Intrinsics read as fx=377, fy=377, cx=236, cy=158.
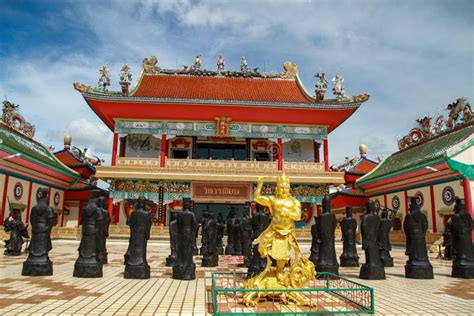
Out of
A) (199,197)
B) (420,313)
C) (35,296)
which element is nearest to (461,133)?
(199,197)

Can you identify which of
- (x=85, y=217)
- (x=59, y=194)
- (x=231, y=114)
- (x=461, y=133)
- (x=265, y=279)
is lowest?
(x=265, y=279)

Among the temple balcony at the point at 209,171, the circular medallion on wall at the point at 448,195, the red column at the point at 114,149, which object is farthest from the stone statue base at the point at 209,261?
the red column at the point at 114,149

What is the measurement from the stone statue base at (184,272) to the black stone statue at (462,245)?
6476 mm

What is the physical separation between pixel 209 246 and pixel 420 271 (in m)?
5.95

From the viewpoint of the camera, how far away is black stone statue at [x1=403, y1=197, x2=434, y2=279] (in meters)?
9.04

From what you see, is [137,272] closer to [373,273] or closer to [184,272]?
[184,272]

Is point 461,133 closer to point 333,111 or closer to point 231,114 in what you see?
point 333,111

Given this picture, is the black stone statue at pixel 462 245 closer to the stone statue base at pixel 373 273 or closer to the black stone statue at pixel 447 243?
the stone statue base at pixel 373 273

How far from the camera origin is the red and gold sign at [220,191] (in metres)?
22.8

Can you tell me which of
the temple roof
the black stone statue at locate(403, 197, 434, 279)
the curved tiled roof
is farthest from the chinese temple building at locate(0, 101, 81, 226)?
the temple roof

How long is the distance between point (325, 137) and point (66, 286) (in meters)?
19.8

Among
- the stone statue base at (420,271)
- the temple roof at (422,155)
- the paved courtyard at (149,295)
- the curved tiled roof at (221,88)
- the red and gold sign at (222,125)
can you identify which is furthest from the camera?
the curved tiled roof at (221,88)

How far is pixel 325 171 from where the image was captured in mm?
23188

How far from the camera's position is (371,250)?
9008mm
